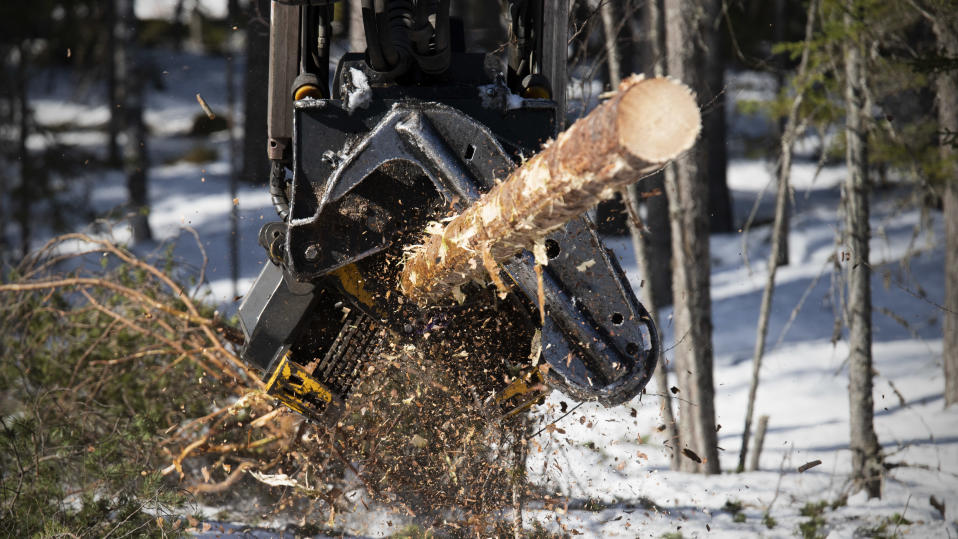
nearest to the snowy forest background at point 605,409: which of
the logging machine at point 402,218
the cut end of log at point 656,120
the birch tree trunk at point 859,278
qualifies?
the birch tree trunk at point 859,278

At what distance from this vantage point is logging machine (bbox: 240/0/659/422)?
2.81 meters

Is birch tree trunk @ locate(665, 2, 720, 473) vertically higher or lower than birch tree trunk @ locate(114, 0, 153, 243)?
lower

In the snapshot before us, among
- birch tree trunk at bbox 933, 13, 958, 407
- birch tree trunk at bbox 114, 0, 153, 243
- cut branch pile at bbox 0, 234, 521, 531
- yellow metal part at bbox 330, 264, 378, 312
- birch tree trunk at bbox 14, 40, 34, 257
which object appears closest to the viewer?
yellow metal part at bbox 330, 264, 378, 312

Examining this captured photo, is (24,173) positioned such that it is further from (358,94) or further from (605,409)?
(358,94)

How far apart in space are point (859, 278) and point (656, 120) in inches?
170

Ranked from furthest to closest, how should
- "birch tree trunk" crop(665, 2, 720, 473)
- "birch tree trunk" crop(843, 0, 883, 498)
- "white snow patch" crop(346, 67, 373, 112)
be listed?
"birch tree trunk" crop(665, 2, 720, 473) → "birch tree trunk" crop(843, 0, 883, 498) → "white snow patch" crop(346, 67, 373, 112)

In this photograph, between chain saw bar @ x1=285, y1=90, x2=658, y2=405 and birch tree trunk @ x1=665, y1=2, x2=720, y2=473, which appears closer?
chain saw bar @ x1=285, y1=90, x2=658, y2=405

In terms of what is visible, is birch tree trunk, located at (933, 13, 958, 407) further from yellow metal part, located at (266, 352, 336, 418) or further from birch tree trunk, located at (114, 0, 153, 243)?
birch tree trunk, located at (114, 0, 153, 243)

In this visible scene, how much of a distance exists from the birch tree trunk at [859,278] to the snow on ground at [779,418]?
149 millimetres

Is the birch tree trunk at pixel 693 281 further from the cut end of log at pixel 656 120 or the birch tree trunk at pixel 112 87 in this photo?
the birch tree trunk at pixel 112 87

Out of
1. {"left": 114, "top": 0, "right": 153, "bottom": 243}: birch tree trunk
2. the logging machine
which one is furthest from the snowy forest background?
{"left": 114, "top": 0, "right": 153, "bottom": 243}: birch tree trunk

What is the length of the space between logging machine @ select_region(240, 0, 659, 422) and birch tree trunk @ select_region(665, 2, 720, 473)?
236cm

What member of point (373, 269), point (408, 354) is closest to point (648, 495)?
point (408, 354)

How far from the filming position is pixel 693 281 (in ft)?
18.9
